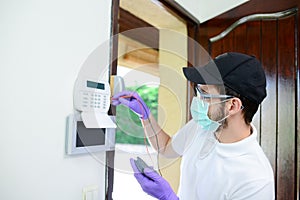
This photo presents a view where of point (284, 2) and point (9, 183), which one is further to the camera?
point (284, 2)

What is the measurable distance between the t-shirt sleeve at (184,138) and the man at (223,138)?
0.09 m

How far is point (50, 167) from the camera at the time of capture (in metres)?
0.81

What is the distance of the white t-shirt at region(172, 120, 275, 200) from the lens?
3.29 ft

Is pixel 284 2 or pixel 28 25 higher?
pixel 284 2

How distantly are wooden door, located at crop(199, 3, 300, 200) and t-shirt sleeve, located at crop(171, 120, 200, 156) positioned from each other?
1.13 feet

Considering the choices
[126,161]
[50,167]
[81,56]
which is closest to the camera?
[50,167]

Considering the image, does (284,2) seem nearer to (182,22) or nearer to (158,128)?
(182,22)

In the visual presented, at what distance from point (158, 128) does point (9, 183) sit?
73cm

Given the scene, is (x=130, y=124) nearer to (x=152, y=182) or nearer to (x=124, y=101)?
(x=124, y=101)

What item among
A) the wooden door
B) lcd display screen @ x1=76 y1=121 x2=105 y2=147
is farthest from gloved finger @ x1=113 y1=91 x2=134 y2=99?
the wooden door

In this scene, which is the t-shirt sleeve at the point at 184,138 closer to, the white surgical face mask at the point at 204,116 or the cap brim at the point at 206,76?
the white surgical face mask at the point at 204,116

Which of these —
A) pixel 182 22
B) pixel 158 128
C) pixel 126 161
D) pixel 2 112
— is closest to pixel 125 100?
pixel 126 161

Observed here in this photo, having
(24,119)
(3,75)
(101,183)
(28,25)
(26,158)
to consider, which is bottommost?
(101,183)

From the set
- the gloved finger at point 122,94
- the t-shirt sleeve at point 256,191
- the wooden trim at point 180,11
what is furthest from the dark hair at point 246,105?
the wooden trim at point 180,11
